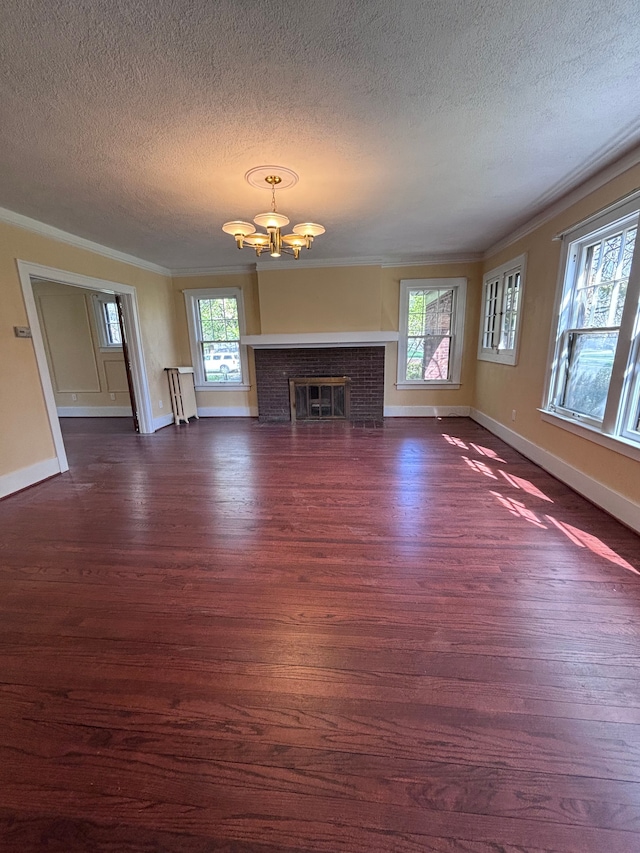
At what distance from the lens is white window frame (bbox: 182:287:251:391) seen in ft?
19.1

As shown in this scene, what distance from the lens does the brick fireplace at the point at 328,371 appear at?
18.3 feet

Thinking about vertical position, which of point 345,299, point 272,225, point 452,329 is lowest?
point 452,329

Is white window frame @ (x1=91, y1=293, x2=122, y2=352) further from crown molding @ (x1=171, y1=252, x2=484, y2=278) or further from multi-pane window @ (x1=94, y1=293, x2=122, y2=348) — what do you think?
crown molding @ (x1=171, y1=252, x2=484, y2=278)

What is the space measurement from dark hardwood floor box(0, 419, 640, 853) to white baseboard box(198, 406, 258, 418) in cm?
358

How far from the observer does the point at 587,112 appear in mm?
1941

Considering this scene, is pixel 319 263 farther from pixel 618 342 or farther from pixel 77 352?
pixel 77 352

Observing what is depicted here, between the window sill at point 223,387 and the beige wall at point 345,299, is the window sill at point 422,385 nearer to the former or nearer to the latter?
the beige wall at point 345,299

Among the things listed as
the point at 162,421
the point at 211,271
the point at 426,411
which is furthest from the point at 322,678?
the point at 211,271

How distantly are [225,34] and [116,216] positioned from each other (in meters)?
2.53

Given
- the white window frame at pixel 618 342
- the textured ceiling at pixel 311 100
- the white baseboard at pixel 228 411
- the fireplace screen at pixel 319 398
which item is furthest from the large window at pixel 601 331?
the white baseboard at pixel 228 411

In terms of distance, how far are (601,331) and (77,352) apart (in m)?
7.52

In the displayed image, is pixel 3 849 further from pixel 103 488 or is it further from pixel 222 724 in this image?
pixel 103 488

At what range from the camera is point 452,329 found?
553 cm

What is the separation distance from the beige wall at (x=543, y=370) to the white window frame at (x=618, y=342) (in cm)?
9
